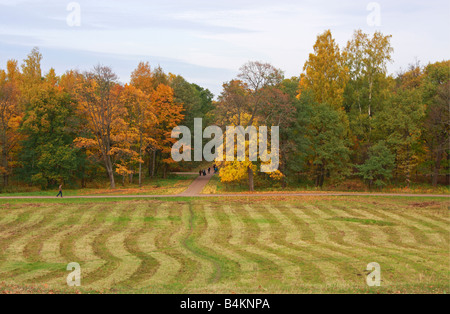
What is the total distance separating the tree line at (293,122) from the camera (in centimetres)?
4669

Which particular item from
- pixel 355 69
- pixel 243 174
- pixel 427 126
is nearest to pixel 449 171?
pixel 427 126

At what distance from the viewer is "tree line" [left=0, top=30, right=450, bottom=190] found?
153 ft

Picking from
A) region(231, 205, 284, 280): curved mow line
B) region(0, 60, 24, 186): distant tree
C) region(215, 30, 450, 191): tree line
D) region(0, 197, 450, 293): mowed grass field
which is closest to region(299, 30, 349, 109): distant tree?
region(215, 30, 450, 191): tree line

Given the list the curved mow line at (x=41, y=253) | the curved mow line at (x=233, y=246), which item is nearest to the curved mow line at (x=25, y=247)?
the curved mow line at (x=41, y=253)

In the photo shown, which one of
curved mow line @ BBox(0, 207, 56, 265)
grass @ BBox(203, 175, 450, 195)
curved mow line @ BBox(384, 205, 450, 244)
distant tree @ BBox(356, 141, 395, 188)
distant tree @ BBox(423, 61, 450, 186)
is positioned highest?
distant tree @ BBox(423, 61, 450, 186)

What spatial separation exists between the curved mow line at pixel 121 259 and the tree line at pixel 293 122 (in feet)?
65.9

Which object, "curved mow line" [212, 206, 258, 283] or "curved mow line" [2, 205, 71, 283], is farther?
"curved mow line" [212, 206, 258, 283]

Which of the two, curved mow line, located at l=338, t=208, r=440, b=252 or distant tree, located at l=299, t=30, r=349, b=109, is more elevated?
distant tree, located at l=299, t=30, r=349, b=109

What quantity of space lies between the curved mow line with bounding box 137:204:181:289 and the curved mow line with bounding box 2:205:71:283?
4.99 meters

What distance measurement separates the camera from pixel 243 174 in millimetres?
45156

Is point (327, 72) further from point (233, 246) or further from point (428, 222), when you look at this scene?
point (233, 246)

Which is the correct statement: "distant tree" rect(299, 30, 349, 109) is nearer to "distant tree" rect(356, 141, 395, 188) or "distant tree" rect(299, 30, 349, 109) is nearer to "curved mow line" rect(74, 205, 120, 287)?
"distant tree" rect(356, 141, 395, 188)

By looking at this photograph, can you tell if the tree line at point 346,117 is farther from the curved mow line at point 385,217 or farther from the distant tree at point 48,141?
the distant tree at point 48,141
